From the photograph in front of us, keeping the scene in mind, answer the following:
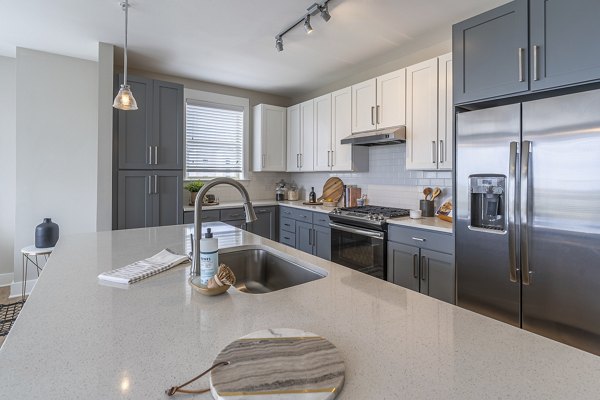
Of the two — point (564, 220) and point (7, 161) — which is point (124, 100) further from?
point (564, 220)

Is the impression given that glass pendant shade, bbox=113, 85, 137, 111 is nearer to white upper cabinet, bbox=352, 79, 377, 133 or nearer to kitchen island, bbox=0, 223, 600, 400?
kitchen island, bbox=0, 223, 600, 400

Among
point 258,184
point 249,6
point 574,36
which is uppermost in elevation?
point 249,6

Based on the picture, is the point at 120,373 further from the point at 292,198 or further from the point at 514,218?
the point at 292,198

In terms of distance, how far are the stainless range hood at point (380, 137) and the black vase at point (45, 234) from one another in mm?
3258

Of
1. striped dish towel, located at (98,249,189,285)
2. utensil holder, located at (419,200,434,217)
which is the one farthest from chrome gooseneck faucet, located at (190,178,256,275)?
utensil holder, located at (419,200,434,217)

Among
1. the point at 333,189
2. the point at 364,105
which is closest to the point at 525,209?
the point at 364,105

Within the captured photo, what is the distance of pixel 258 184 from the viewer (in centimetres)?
488

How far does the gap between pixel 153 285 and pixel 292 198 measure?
12.4 feet

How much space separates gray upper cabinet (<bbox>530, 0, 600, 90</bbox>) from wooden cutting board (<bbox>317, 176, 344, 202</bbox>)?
2.52 meters

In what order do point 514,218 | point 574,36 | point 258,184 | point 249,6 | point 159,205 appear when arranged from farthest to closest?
point 258,184 → point 159,205 → point 249,6 → point 514,218 → point 574,36

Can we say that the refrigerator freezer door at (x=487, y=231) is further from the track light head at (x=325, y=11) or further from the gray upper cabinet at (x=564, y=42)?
the track light head at (x=325, y=11)

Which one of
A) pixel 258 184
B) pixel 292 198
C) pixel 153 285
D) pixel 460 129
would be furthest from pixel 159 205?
pixel 460 129

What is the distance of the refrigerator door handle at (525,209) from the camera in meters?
1.84

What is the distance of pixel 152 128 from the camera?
3486 millimetres
